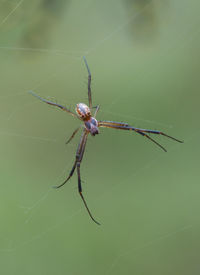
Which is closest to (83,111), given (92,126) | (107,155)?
(92,126)

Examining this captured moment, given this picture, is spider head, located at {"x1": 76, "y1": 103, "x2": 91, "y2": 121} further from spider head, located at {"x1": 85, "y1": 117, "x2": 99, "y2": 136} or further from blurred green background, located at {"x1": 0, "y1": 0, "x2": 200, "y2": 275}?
blurred green background, located at {"x1": 0, "y1": 0, "x2": 200, "y2": 275}

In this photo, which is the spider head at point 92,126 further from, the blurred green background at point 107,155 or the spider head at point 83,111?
the blurred green background at point 107,155

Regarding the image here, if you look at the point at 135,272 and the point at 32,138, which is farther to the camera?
the point at 32,138

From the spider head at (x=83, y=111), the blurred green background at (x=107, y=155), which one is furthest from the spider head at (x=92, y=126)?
the blurred green background at (x=107, y=155)

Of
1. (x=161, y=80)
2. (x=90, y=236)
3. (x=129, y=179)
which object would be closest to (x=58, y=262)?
(x=90, y=236)

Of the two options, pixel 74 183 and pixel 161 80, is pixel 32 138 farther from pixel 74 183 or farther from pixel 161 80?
pixel 161 80

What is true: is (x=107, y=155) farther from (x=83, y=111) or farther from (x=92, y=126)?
(x=83, y=111)
